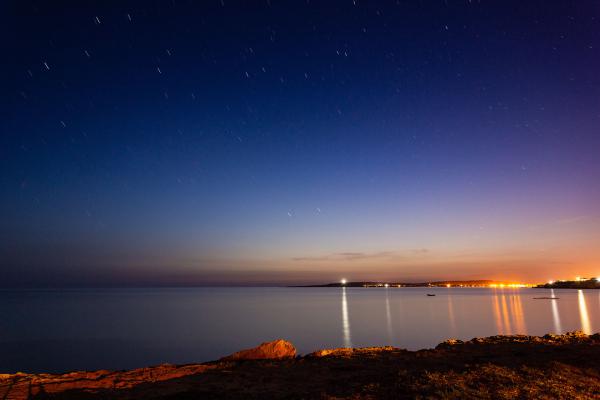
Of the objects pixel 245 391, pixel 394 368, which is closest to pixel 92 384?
pixel 245 391

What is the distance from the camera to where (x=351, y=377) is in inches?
517

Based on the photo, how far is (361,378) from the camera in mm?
12773

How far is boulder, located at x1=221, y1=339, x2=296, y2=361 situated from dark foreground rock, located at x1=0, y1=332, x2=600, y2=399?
→ 13.4 inches

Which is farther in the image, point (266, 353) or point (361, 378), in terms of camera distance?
point (266, 353)

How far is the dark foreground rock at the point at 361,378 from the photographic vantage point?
10.7m

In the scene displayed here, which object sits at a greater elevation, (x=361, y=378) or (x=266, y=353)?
(x=361, y=378)

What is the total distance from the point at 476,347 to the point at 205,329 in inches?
1660

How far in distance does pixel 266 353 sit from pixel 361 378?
20.8 feet

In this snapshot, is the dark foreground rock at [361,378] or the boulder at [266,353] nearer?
the dark foreground rock at [361,378]

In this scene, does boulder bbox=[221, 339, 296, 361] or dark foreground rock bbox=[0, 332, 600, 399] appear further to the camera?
boulder bbox=[221, 339, 296, 361]

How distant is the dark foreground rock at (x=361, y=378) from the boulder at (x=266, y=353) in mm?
340

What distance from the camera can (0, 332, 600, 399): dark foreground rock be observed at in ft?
35.0

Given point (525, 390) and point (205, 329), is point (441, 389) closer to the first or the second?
point (525, 390)

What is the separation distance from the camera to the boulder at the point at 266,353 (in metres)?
17.7
